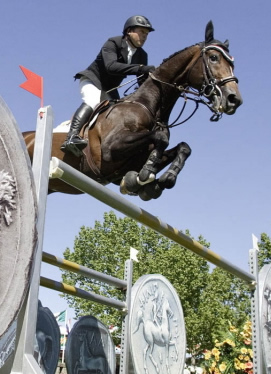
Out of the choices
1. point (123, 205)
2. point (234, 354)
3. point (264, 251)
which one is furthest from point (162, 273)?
point (123, 205)

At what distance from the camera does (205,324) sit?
22.1 metres

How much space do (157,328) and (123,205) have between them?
2481mm

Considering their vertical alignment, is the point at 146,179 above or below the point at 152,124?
below

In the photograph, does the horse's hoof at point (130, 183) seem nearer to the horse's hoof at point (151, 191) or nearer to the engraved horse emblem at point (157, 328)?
the horse's hoof at point (151, 191)

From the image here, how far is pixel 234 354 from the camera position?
5824 millimetres

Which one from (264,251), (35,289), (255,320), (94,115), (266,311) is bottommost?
(35,289)

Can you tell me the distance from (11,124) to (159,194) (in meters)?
2.40

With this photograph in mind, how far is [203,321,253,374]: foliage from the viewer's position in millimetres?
5551

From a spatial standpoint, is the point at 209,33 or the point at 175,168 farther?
the point at 209,33

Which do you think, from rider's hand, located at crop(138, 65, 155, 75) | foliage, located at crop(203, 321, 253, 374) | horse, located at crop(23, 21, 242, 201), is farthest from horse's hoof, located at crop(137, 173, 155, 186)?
foliage, located at crop(203, 321, 253, 374)

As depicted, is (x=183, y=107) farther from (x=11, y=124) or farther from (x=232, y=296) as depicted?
(x=232, y=296)

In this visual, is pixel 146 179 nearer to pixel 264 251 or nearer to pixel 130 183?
pixel 130 183

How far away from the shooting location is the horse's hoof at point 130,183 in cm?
418

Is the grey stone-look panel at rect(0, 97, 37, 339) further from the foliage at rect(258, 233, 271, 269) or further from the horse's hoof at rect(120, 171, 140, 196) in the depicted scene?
the foliage at rect(258, 233, 271, 269)
